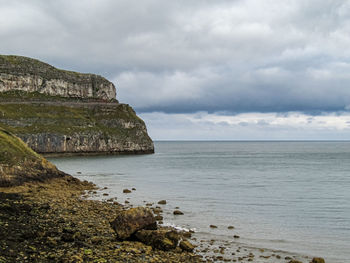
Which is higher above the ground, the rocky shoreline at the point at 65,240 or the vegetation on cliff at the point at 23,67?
the vegetation on cliff at the point at 23,67

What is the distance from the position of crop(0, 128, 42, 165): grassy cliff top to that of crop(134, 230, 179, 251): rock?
27836 millimetres

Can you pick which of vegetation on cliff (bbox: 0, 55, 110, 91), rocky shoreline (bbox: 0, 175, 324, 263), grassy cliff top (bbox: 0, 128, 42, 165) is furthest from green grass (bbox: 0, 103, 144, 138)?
rocky shoreline (bbox: 0, 175, 324, 263)

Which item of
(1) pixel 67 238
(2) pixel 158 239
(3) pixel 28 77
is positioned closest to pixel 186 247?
(2) pixel 158 239

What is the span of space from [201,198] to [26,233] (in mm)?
24438

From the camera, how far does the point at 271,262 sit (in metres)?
17.5

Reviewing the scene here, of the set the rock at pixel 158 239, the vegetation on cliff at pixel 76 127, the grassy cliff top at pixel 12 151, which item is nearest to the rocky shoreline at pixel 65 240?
the rock at pixel 158 239

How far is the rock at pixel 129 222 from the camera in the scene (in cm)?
1839

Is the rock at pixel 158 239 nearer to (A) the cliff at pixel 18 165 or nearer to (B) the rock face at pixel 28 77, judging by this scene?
(A) the cliff at pixel 18 165

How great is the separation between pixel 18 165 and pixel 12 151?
2.44 meters

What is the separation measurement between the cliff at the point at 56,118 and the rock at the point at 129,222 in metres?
120

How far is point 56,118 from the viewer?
149000 millimetres

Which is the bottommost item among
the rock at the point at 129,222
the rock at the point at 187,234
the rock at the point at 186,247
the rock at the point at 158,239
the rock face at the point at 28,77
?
the rock at the point at 187,234

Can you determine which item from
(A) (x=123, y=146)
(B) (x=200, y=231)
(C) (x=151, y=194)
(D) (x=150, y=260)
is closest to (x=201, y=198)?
(C) (x=151, y=194)

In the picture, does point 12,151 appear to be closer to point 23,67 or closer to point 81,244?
point 81,244
